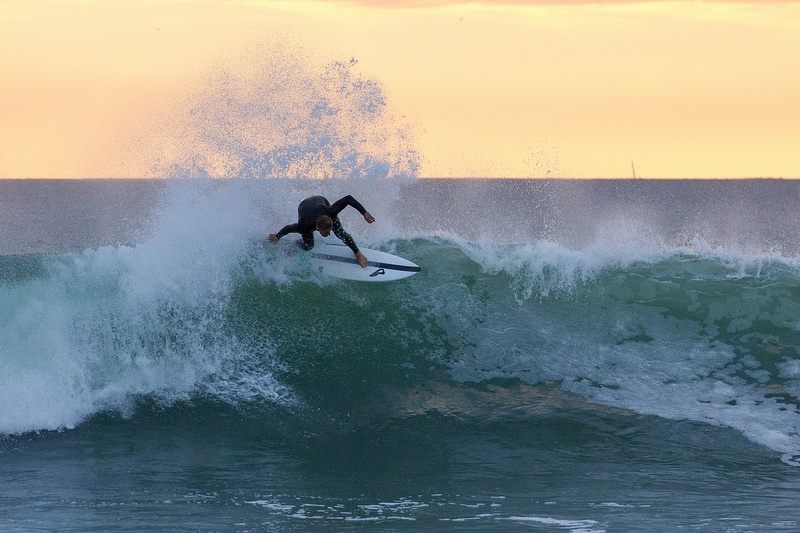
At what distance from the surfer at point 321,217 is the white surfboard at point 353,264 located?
0.43 meters

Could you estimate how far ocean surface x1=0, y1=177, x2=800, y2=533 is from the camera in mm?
7012

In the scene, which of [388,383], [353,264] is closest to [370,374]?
[388,383]

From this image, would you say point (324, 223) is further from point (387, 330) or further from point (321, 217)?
point (387, 330)

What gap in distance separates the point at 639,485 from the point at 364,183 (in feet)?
21.7

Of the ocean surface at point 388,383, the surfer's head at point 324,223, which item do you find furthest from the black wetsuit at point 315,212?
the ocean surface at point 388,383

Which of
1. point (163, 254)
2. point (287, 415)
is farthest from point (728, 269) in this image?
point (163, 254)

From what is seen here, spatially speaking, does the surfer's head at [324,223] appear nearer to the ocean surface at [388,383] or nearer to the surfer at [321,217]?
the surfer at [321,217]

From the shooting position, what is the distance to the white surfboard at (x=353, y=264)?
35.7ft

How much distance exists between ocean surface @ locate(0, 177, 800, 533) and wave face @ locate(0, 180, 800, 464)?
28 millimetres

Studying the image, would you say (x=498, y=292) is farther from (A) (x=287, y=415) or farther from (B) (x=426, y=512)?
(B) (x=426, y=512)

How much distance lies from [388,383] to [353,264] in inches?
65.6

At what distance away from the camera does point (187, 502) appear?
6.93 meters

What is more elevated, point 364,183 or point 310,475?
point 364,183

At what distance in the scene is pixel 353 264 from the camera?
10.9m
